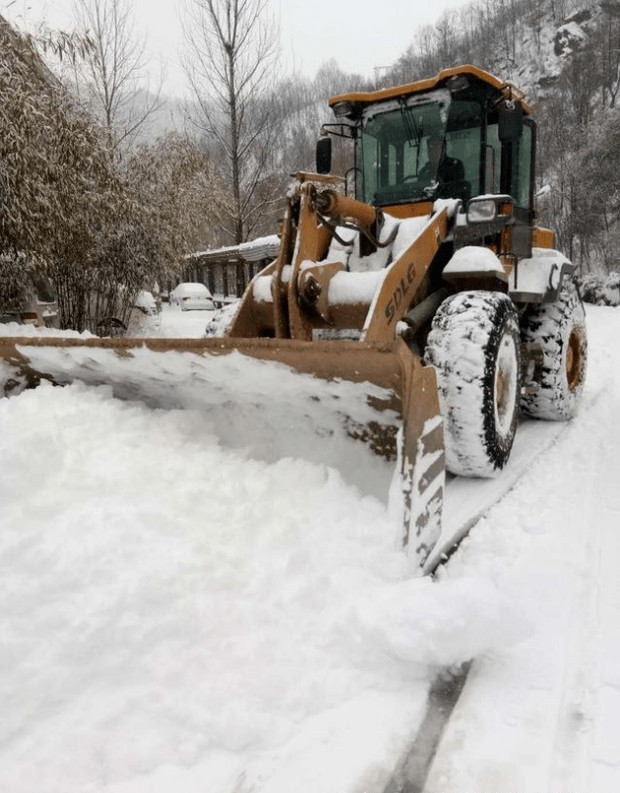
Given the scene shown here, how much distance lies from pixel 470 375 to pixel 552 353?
1814mm

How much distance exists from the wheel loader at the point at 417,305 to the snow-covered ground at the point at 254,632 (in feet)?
1.07

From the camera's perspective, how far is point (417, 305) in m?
3.81

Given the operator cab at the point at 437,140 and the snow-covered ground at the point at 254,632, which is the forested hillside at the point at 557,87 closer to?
the operator cab at the point at 437,140

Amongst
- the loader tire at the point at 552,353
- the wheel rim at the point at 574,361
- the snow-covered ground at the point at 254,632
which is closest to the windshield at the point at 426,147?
the loader tire at the point at 552,353

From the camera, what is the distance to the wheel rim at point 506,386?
3654 mm

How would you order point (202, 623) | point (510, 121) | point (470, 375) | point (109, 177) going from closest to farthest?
point (202, 623) → point (470, 375) → point (510, 121) → point (109, 177)

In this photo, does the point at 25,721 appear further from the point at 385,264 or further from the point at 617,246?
the point at 617,246

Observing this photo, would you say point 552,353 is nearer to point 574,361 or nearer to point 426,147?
point 574,361

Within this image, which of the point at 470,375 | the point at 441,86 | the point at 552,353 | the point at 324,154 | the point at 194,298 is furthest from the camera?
the point at 194,298

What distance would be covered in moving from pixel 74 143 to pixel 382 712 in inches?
314

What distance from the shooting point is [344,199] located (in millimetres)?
3684

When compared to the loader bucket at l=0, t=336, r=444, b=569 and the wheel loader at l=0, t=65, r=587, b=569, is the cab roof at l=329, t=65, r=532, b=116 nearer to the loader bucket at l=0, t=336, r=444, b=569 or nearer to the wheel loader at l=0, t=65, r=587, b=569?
the wheel loader at l=0, t=65, r=587, b=569

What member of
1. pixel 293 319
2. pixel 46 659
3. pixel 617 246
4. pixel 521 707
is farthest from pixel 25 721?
pixel 617 246

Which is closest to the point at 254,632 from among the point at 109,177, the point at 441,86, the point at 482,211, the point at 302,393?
the point at 302,393
